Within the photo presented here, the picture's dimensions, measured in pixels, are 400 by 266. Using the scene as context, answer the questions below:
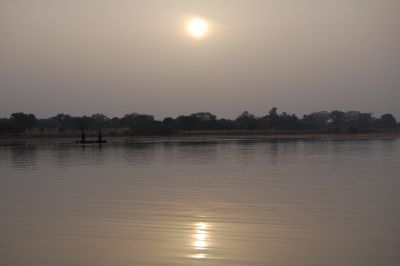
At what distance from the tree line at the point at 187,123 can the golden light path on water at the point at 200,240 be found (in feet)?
299

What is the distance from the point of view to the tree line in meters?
108

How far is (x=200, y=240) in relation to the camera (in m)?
8.17

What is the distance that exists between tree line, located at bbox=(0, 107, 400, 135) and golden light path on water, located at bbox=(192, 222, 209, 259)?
299 feet

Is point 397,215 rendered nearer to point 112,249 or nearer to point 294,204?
point 294,204

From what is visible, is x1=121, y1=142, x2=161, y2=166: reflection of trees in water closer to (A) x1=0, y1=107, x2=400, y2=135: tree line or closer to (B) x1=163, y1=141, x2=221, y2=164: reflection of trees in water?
(B) x1=163, y1=141, x2=221, y2=164: reflection of trees in water

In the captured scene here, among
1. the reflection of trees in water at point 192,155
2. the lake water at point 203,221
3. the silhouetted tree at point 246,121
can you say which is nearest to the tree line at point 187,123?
the silhouetted tree at point 246,121

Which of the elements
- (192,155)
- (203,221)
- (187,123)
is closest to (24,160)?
(192,155)

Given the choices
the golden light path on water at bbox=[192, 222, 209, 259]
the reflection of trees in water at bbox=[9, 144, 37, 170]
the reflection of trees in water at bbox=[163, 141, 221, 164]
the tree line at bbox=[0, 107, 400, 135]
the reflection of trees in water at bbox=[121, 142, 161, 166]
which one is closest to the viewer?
the golden light path on water at bbox=[192, 222, 209, 259]

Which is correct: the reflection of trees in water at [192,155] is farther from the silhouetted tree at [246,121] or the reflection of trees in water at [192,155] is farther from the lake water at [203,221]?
the silhouetted tree at [246,121]

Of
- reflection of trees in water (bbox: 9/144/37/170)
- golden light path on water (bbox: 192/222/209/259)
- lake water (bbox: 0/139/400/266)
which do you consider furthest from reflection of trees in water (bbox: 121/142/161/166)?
golden light path on water (bbox: 192/222/209/259)

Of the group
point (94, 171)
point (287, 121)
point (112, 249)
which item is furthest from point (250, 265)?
point (287, 121)

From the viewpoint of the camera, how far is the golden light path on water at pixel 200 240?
7.29 m

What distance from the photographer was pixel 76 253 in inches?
295

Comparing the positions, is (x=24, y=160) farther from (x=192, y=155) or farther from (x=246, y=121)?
(x=246, y=121)
